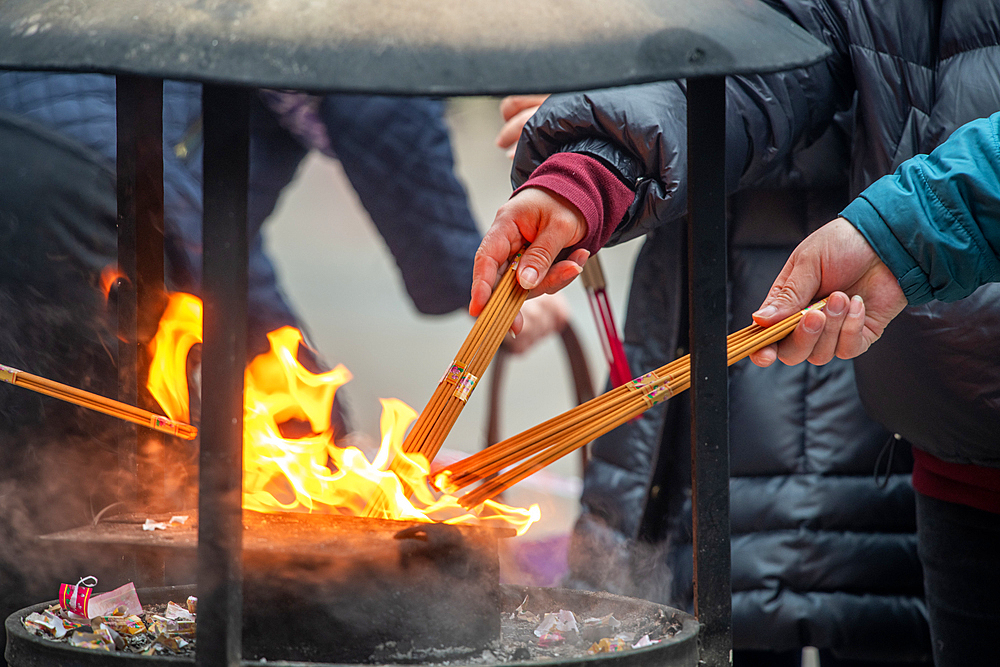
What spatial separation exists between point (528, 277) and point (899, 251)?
0.54m

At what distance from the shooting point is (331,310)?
10.4 metres

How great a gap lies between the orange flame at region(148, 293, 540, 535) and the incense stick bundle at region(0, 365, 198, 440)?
125 millimetres

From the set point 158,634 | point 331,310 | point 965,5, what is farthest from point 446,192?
point 331,310

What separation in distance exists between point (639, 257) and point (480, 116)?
12.4 metres

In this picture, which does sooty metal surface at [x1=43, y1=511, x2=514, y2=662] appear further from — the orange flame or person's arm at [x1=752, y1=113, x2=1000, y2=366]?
person's arm at [x1=752, y1=113, x2=1000, y2=366]

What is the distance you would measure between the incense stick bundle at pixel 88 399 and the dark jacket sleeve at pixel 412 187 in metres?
1.71

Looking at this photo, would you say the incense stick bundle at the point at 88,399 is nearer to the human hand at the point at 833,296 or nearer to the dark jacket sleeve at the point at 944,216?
the human hand at the point at 833,296

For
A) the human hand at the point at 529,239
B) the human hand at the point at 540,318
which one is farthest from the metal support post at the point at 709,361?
the human hand at the point at 540,318

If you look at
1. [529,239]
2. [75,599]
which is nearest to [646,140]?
[529,239]

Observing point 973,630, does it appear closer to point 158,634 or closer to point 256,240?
point 158,634

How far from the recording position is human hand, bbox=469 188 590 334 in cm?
138

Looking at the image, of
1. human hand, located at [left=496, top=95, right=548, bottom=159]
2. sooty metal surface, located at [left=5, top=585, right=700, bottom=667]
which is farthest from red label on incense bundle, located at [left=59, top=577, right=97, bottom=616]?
human hand, located at [left=496, top=95, right=548, bottom=159]

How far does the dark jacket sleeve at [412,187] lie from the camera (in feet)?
9.70

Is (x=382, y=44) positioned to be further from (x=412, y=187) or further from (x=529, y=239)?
(x=412, y=187)
